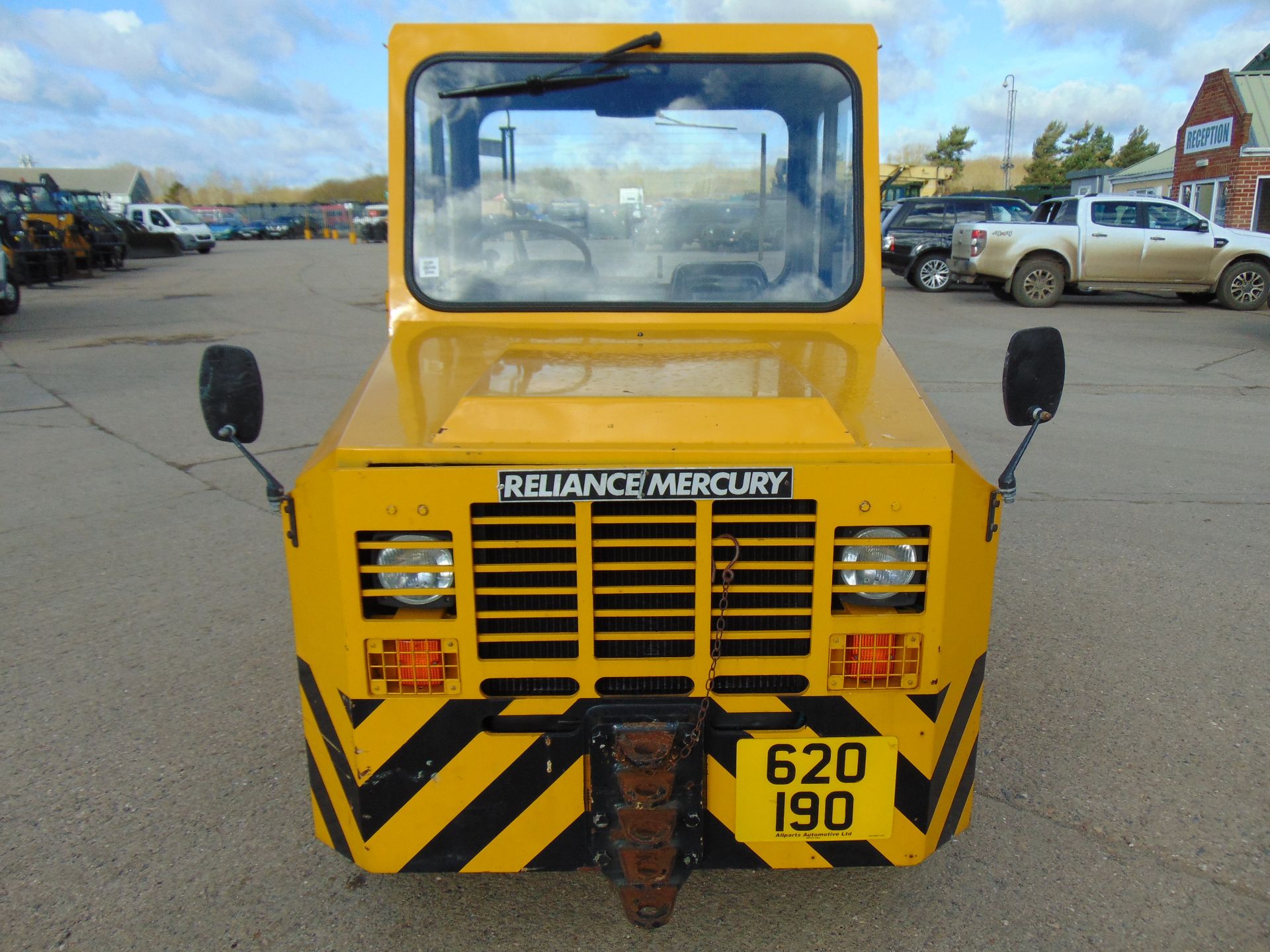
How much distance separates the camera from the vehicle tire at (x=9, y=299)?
1523 cm

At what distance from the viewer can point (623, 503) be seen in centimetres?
208

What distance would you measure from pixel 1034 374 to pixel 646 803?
4.42 feet

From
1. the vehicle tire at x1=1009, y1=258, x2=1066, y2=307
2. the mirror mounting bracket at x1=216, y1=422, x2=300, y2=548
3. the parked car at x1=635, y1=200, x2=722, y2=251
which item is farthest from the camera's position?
the vehicle tire at x1=1009, y1=258, x2=1066, y2=307

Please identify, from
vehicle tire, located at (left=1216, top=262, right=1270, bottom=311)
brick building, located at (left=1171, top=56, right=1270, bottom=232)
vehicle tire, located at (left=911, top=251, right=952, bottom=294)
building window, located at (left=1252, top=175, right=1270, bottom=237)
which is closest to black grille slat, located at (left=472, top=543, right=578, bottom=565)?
vehicle tire, located at (left=1216, top=262, right=1270, bottom=311)

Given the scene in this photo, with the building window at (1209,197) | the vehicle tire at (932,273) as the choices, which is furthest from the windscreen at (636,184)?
the building window at (1209,197)

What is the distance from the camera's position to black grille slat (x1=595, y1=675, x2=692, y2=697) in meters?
2.21

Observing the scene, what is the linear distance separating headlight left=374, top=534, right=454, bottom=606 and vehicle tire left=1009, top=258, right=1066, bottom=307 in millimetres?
15907

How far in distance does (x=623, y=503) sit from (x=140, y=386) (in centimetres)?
965

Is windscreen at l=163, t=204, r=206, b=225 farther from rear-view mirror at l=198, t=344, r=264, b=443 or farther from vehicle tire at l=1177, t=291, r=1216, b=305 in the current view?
rear-view mirror at l=198, t=344, r=264, b=443

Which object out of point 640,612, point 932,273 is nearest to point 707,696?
point 640,612

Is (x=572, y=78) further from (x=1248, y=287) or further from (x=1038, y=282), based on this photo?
(x=1248, y=287)

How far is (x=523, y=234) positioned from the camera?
3.22 m

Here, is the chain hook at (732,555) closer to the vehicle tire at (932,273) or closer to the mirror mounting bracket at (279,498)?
the mirror mounting bracket at (279,498)

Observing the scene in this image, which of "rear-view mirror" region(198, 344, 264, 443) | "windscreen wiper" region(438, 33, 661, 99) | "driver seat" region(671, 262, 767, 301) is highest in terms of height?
"windscreen wiper" region(438, 33, 661, 99)
